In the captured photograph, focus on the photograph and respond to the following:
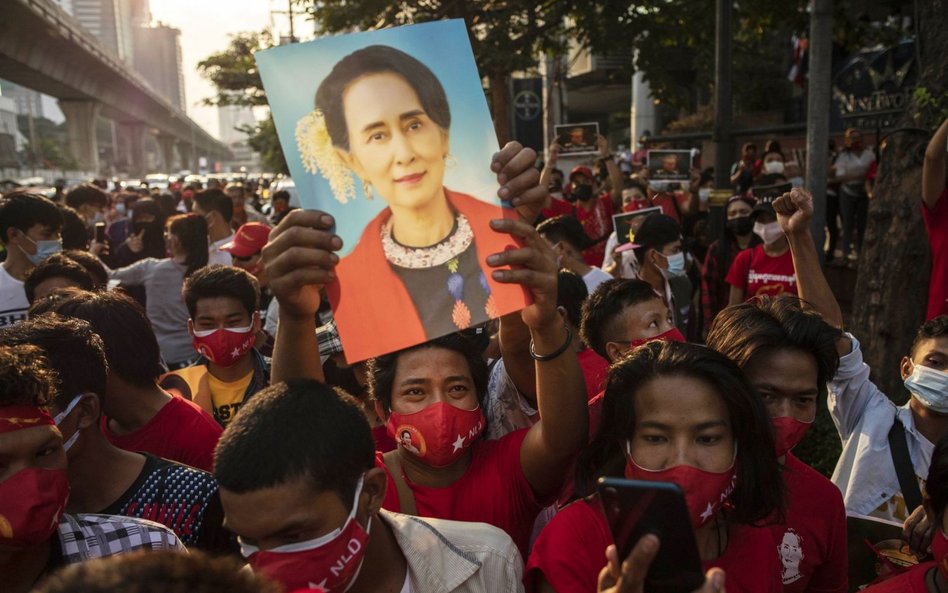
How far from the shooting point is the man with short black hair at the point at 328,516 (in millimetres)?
1791

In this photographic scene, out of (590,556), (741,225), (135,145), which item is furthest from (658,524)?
(135,145)

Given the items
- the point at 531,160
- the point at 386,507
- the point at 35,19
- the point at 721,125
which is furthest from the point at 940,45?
the point at 35,19

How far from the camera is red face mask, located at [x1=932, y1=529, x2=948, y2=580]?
74.9 inches

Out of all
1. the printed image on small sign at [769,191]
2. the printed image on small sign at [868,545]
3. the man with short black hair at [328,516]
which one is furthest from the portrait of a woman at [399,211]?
the printed image on small sign at [769,191]

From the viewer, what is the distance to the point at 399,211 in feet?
6.60

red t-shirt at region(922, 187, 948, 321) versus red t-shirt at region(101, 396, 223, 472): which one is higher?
red t-shirt at region(922, 187, 948, 321)

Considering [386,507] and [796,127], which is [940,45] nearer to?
[796,127]

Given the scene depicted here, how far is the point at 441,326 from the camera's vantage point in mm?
1999

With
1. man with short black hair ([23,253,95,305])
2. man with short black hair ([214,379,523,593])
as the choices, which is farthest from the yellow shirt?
man with short black hair ([214,379,523,593])

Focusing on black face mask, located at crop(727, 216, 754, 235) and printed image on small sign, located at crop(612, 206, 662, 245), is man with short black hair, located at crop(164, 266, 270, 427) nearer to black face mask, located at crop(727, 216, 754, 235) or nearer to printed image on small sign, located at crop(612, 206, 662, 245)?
printed image on small sign, located at crop(612, 206, 662, 245)

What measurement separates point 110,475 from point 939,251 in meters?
3.87

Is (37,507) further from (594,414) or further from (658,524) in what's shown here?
(594,414)

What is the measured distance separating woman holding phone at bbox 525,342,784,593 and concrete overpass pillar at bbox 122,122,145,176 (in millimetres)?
88223

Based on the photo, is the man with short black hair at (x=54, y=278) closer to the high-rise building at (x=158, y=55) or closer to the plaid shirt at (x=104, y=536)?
the plaid shirt at (x=104, y=536)
